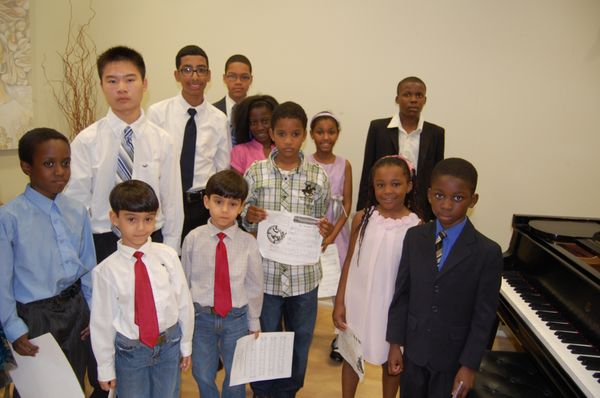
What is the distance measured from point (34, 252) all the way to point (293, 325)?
1287mm

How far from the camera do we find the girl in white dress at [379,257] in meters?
1.98

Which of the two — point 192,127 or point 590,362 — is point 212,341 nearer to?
point 192,127

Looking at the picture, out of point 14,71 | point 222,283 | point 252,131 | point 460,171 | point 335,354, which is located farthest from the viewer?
point 14,71

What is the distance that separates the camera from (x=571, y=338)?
1.75 metres

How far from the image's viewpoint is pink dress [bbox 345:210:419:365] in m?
1.98

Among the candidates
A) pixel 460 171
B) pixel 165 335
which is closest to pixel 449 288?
pixel 460 171

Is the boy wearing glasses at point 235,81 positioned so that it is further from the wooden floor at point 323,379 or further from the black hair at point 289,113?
the wooden floor at point 323,379

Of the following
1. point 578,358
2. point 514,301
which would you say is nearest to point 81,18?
point 514,301

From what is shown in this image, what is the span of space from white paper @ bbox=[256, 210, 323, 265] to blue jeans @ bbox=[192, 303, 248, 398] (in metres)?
0.31

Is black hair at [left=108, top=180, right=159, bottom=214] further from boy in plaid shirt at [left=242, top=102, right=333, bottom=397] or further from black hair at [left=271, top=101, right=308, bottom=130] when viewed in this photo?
black hair at [left=271, top=101, right=308, bottom=130]

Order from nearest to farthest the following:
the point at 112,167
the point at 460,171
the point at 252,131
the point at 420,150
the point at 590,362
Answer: the point at 590,362 → the point at 460,171 → the point at 112,167 → the point at 252,131 → the point at 420,150

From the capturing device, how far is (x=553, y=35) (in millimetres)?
3416

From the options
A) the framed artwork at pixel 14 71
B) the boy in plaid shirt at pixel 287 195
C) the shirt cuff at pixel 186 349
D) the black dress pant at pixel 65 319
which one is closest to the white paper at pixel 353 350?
the boy in plaid shirt at pixel 287 195

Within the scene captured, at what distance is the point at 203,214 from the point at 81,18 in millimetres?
2821
